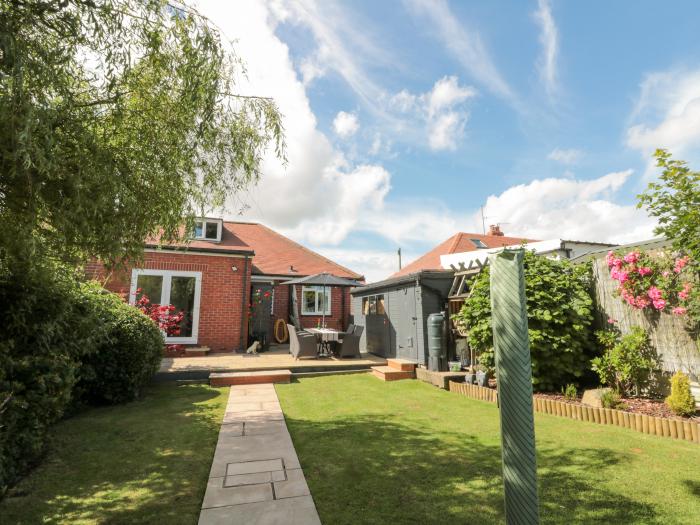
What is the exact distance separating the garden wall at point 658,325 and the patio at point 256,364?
6052mm

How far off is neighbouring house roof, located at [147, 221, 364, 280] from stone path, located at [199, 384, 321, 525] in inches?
402

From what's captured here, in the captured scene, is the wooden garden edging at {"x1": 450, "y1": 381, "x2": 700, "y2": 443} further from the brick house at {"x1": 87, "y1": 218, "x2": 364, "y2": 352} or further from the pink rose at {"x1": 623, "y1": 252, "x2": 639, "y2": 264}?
the brick house at {"x1": 87, "y1": 218, "x2": 364, "y2": 352}

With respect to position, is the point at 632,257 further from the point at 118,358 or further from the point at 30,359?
the point at 118,358

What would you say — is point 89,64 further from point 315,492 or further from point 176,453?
point 315,492

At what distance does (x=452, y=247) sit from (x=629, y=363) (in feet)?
44.3

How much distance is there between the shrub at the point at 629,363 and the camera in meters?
5.78

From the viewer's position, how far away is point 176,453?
4.23 meters

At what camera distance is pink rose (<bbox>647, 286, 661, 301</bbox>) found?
18.2ft

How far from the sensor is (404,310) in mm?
10828

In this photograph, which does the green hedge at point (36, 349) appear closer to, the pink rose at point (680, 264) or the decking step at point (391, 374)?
the decking step at point (391, 374)

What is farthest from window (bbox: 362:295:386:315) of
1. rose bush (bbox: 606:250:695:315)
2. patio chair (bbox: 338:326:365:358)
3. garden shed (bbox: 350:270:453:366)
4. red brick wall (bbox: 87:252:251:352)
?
rose bush (bbox: 606:250:695:315)

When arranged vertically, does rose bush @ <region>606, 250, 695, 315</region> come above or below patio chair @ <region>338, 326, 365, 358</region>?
above

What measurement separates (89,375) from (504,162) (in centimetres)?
1068

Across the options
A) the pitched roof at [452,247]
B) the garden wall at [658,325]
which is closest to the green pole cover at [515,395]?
the garden wall at [658,325]
